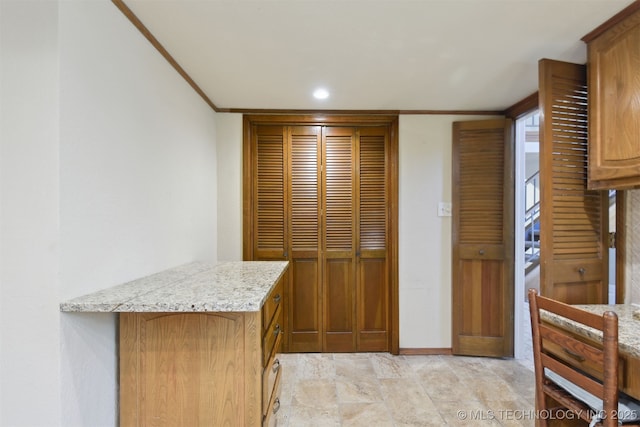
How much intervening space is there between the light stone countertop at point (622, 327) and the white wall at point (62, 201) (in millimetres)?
1899

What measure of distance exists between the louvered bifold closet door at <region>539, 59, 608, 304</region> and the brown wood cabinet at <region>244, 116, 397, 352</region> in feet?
3.97

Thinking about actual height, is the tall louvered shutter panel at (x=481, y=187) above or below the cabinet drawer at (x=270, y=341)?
above

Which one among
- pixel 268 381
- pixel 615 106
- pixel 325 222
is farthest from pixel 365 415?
pixel 615 106

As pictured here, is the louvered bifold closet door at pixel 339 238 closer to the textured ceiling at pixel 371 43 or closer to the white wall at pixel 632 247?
the textured ceiling at pixel 371 43

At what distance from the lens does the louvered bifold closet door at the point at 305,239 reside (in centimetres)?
271

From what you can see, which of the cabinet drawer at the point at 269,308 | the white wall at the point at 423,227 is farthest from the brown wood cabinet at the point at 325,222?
the cabinet drawer at the point at 269,308

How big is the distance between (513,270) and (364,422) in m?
1.75

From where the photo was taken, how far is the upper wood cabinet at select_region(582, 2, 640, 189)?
1.35m

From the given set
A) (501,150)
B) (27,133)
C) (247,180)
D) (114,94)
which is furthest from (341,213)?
(27,133)

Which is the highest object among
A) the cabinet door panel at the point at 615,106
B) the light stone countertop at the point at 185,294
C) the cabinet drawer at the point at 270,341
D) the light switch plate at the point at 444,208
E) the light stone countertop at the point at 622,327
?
the cabinet door panel at the point at 615,106

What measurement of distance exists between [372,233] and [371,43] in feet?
5.21

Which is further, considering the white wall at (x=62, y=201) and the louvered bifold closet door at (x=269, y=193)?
the louvered bifold closet door at (x=269, y=193)

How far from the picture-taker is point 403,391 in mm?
2125

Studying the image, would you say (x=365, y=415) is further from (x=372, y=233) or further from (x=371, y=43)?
(x=371, y=43)
